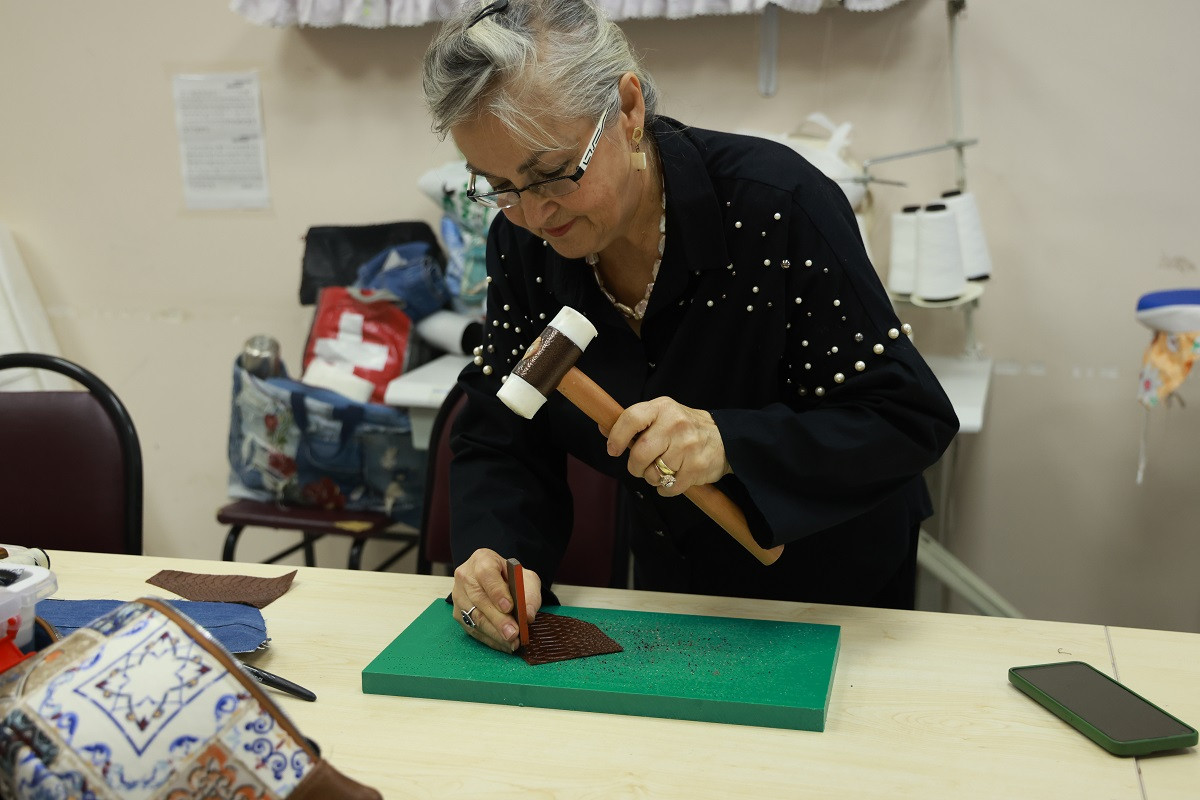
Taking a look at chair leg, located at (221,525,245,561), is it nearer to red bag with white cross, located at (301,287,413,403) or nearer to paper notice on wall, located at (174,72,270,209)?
red bag with white cross, located at (301,287,413,403)

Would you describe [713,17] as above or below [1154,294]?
above

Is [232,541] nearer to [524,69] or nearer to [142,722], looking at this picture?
[524,69]

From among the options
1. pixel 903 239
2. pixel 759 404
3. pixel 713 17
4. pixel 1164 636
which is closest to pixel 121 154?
pixel 713 17

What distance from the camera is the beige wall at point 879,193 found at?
2840 millimetres

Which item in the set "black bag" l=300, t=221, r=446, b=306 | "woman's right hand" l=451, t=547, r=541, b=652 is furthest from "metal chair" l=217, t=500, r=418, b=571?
"woman's right hand" l=451, t=547, r=541, b=652

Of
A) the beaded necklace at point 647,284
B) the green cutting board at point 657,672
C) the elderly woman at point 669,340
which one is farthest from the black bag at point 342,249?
the green cutting board at point 657,672

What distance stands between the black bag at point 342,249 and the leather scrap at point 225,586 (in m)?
1.70

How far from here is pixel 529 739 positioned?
47.7 inches

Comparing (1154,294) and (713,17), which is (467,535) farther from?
(713,17)

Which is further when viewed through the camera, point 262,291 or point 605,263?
point 262,291

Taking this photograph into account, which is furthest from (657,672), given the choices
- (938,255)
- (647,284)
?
(938,255)

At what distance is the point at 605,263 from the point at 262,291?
2.28 metres

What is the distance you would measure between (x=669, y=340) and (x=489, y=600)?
46 centimetres

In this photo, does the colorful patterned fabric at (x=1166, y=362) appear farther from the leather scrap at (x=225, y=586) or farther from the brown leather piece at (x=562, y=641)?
the leather scrap at (x=225, y=586)
